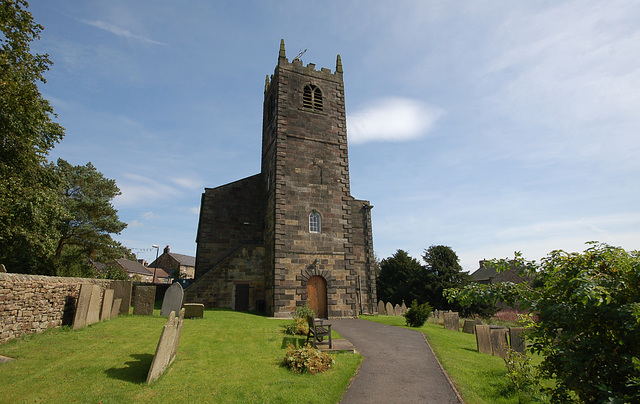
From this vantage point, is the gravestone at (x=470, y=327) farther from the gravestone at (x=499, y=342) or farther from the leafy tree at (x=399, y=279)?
the leafy tree at (x=399, y=279)

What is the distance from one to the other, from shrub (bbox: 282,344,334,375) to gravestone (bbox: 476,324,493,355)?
6876 millimetres

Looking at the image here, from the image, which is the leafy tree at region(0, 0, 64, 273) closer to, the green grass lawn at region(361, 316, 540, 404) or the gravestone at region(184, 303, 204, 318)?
the gravestone at region(184, 303, 204, 318)

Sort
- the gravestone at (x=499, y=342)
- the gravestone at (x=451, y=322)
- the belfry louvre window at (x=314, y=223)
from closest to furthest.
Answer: the gravestone at (x=499, y=342)
the gravestone at (x=451, y=322)
the belfry louvre window at (x=314, y=223)

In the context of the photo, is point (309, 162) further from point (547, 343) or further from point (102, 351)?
point (547, 343)

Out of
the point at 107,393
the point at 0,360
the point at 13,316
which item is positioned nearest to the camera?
the point at 107,393

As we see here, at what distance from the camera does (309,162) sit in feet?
74.1

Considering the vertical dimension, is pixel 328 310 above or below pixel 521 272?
below

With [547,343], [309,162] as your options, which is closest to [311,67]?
[309,162]

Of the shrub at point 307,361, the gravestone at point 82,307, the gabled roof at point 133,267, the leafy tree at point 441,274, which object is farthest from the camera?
the gabled roof at point 133,267

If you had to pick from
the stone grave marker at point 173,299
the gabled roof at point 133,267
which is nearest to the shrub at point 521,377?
the stone grave marker at point 173,299

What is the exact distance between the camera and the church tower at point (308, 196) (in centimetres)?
2033

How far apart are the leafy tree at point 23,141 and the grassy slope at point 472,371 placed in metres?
17.0

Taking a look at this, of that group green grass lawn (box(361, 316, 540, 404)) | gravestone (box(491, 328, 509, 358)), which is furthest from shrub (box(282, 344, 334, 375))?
gravestone (box(491, 328, 509, 358))

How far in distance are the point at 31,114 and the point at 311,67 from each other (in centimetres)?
1716
